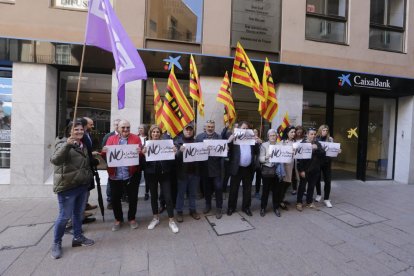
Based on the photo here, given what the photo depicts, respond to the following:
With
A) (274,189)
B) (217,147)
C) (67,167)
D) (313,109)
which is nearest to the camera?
A: (67,167)

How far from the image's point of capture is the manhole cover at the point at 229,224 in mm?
4304

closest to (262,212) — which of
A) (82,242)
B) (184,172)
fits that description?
(184,172)

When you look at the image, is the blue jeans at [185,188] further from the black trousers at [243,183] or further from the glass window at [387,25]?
the glass window at [387,25]

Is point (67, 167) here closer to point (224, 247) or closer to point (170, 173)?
point (170, 173)

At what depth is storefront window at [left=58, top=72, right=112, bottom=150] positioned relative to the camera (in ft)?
23.4

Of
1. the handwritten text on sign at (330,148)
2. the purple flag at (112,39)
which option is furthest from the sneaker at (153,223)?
the handwritten text on sign at (330,148)

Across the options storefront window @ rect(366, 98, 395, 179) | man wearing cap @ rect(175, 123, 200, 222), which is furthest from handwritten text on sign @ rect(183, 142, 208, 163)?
storefront window @ rect(366, 98, 395, 179)

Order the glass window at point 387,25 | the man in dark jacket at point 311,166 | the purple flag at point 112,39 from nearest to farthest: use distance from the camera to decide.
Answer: the purple flag at point 112,39 < the man in dark jacket at point 311,166 < the glass window at point 387,25

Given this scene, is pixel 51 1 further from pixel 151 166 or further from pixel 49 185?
pixel 151 166

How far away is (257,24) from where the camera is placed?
7617 mm

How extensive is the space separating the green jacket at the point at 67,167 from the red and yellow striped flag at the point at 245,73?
3637mm

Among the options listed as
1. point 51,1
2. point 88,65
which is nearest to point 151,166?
point 88,65

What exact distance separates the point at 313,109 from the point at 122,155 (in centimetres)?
717

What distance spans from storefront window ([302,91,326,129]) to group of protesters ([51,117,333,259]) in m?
2.79
